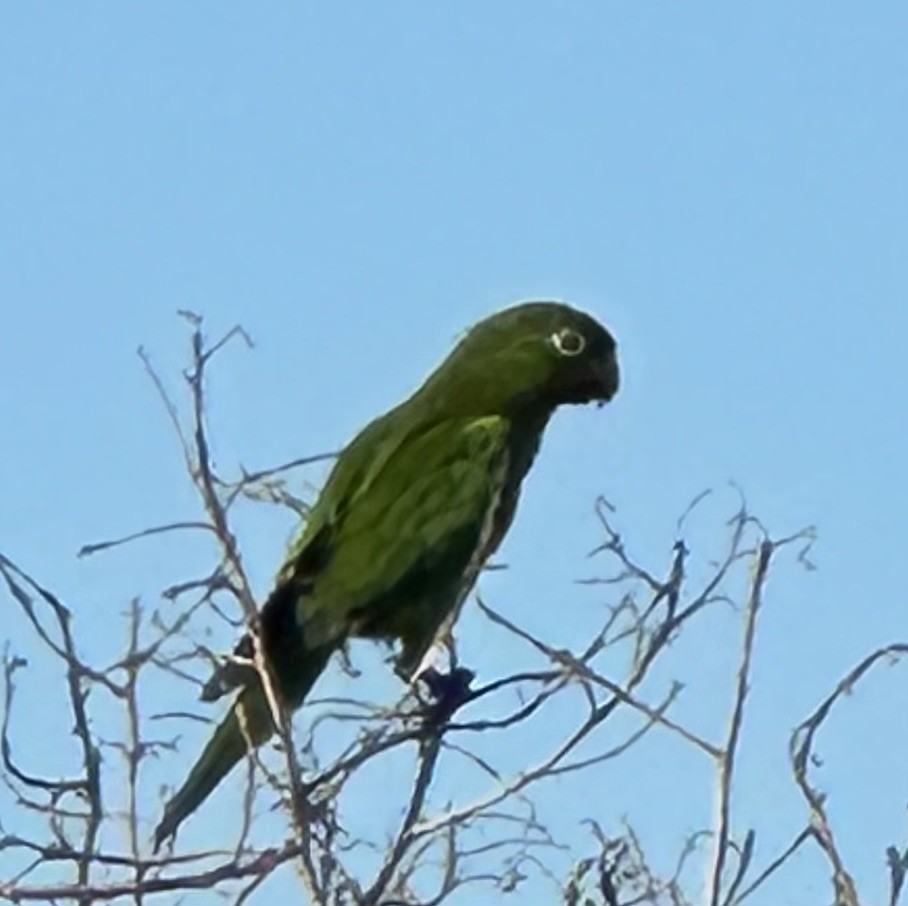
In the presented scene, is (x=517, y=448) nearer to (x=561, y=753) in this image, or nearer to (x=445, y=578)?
(x=445, y=578)

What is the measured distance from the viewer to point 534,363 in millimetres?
4324

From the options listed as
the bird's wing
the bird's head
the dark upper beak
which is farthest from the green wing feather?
the dark upper beak

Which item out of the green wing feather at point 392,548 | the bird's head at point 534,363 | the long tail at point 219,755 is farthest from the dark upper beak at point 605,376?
the long tail at point 219,755

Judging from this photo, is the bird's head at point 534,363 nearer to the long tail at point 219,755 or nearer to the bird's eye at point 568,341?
the bird's eye at point 568,341

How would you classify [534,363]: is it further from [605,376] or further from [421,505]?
[421,505]

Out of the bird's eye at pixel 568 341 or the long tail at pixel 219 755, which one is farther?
the bird's eye at pixel 568 341

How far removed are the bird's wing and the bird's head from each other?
0.19 m

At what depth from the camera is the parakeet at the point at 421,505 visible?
380cm

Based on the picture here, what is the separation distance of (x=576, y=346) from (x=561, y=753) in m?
1.33

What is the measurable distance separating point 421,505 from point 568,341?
496 millimetres

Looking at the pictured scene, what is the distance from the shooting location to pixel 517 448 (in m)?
4.27

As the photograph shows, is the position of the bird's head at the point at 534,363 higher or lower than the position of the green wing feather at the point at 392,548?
higher

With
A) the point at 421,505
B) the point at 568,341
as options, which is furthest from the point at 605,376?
the point at 421,505

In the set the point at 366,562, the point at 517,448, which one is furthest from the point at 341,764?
the point at 517,448
